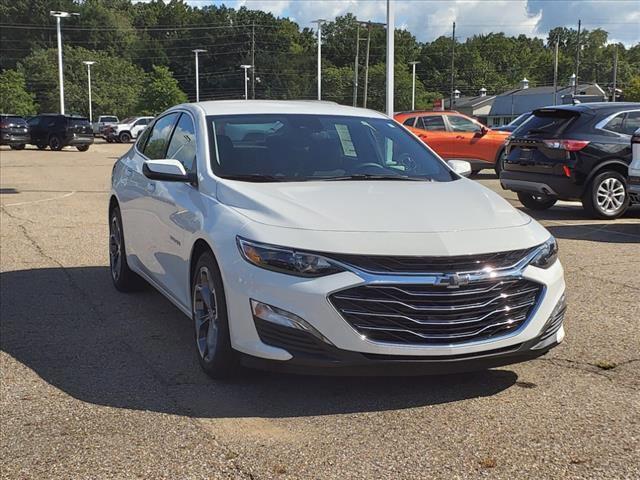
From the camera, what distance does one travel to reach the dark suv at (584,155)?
35.5ft

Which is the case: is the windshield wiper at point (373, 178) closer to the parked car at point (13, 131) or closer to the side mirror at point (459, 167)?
the side mirror at point (459, 167)

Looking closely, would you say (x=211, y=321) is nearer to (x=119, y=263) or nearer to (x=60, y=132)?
(x=119, y=263)

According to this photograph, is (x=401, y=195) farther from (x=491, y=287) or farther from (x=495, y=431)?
(x=495, y=431)

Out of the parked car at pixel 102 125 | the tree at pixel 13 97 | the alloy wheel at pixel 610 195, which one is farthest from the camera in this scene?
the tree at pixel 13 97

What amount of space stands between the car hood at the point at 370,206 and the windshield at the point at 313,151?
22cm

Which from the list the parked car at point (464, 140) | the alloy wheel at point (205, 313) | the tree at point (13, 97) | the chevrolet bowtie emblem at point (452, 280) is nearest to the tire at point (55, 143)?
the parked car at point (464, 140)

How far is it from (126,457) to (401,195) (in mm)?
2130

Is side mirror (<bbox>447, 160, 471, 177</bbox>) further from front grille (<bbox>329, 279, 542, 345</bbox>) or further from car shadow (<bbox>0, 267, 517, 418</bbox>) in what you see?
front grille (<bbox>329, 279, 542, 345</bbox>)

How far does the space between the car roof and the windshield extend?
89 mm

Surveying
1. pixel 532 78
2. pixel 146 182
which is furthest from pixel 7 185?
pixel 532 78

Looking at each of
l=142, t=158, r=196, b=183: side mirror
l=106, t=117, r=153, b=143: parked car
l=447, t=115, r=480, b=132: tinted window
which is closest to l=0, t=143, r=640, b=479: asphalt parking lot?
l=142, t=158, r=196, b=183: side mirror

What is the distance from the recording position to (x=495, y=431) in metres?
3.60

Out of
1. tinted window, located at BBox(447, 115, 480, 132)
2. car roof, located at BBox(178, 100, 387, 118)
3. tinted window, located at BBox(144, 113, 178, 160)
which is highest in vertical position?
tinted window, located at BBox(447, 115, 480, 132)

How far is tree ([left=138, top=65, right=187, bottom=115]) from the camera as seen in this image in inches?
3068
